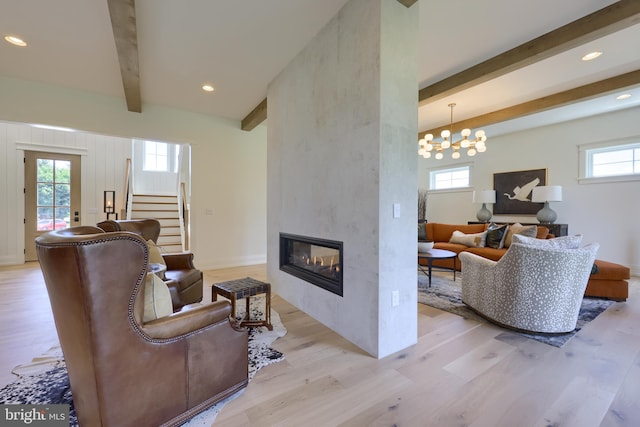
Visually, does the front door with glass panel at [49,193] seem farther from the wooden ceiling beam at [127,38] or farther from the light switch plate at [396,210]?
the light switch plate at [396,210]

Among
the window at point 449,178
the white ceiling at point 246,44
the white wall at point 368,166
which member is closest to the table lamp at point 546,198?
the white ceiling at point 246,44

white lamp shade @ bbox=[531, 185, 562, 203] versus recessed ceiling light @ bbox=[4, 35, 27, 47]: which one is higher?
recessed ceiling light @ bbox=[4, 35, 27, 47]

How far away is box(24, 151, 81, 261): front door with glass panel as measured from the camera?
544 centimetres

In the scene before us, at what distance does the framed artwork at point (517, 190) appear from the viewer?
17.9 ft

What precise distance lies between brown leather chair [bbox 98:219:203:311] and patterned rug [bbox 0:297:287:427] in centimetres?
87

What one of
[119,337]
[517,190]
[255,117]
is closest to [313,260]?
[119,337]

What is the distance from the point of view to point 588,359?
6.72ft

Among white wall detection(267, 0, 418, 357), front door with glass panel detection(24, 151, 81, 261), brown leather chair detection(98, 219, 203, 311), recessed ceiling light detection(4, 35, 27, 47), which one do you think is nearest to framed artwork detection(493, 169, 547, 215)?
white wall detection(267, 0, 418, 357)

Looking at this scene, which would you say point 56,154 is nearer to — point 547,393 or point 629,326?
point 547,393

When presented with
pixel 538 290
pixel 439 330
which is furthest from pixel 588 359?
pixel 439 330

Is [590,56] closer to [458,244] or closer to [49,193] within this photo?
[458,244]

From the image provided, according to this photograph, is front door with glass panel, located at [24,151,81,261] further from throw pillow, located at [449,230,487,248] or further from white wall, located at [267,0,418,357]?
throw pillow, located at [449,230,487,248]

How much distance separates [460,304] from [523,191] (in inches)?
150

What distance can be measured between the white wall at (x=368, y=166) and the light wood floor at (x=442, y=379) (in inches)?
10.9
